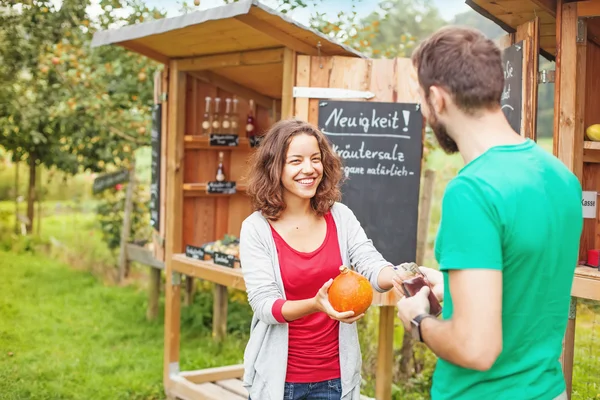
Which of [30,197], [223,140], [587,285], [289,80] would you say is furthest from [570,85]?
[30,197]

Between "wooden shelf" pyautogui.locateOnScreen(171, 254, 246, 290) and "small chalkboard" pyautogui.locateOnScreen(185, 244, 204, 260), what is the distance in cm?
3

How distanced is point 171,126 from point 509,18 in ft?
8.71

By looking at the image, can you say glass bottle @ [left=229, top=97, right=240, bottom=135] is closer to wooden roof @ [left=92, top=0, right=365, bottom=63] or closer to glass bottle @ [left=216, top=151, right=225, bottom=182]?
glass bottle @ [left=216, top=151, right=225, bottom=182]

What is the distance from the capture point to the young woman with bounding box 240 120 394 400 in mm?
2768

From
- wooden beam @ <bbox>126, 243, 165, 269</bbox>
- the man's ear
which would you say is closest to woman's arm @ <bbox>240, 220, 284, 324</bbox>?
the man's ear

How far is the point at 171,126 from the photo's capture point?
5.55 metres

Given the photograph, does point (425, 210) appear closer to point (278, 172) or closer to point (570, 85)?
point (570, 85)

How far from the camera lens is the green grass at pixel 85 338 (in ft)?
18.4

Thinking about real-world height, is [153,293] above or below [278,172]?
below

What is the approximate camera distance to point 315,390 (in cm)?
281

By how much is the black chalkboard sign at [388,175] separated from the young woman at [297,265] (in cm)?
144

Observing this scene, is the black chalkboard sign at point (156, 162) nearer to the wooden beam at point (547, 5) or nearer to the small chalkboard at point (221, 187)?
the small chalkboard at point (221, 187)

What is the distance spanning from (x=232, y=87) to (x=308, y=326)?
342 cm

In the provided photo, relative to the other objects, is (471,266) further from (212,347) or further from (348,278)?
(212,347)
